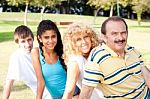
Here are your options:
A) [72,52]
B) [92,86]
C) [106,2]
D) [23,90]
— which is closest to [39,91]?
[72,52]

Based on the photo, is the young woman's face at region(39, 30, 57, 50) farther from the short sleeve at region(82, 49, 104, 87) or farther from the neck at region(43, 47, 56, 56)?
the short sleeve at region(82, 49, 104, 87)

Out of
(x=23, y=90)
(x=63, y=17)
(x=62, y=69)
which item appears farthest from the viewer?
(x=63, y=17)

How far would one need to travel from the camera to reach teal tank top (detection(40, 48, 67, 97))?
3973 millimetres

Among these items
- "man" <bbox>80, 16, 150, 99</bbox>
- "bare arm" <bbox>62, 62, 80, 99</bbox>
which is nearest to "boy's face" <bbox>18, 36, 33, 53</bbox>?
"bare arm" <bbox>62, 62, 80, 99</bbox>

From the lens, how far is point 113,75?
298 cm

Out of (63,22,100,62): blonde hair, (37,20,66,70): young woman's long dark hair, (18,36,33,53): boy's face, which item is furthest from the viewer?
(18,36,33,53): boy's face

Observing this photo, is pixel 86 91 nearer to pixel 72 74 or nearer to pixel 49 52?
pixel 72 74

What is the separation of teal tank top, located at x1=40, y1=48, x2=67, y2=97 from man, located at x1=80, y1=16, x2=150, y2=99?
95 cm

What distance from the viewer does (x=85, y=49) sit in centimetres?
354

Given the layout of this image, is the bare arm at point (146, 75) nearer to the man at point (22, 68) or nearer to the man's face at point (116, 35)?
the man's face at point (116, 35)

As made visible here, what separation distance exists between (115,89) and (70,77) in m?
0.49

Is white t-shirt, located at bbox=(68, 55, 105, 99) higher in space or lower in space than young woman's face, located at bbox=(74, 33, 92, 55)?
lower

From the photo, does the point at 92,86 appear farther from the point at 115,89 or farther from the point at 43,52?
the point at 43,52

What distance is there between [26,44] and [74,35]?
49.7 inches
